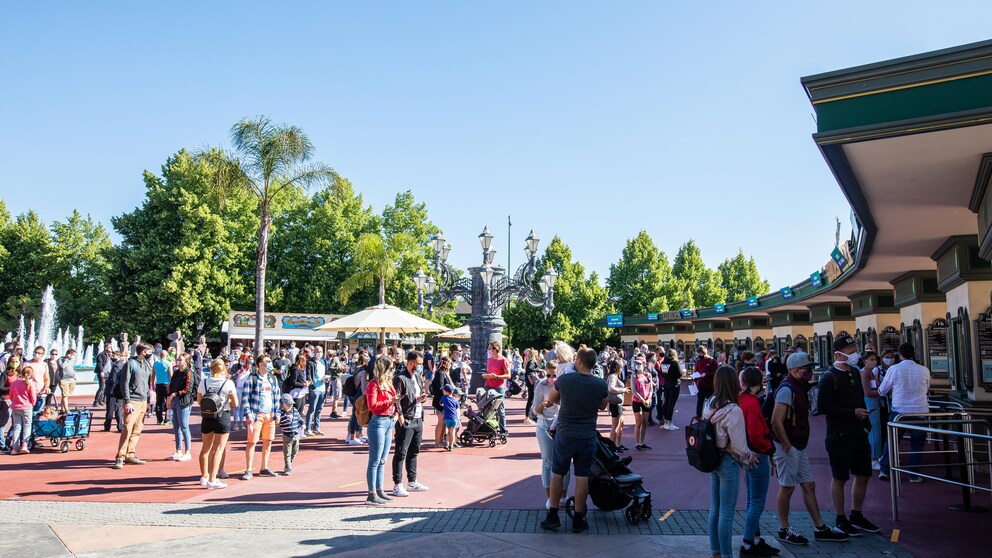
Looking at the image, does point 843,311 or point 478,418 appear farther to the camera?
point 843,311

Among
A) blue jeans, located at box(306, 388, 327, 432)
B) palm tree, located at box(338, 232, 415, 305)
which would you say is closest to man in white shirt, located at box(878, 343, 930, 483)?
blue jeans, located at box(306, 388, 327, 432)

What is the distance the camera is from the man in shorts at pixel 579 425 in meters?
6.36

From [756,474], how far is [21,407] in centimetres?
1155

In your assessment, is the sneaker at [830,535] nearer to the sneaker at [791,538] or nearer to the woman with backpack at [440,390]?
the sneaker at [791,538]

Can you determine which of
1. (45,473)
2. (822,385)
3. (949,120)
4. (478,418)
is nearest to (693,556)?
(822,385)

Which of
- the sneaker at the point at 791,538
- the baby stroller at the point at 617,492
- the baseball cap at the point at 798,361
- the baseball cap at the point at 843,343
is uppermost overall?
the baseball cap at the point at 843,343

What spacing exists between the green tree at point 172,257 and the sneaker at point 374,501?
1403 inches

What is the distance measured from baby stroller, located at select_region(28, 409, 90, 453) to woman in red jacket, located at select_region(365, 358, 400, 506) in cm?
707

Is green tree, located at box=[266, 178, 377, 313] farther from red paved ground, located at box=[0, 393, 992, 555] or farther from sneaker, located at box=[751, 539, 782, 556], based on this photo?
sneaker, located at box=[751, 539, 782, 556]

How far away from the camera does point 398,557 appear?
5691mm

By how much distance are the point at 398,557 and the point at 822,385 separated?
4035 mm

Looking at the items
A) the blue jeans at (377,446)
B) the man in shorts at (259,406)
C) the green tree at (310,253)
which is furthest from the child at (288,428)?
the green tree at (310,253)

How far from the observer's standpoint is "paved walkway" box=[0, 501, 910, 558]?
5.95 meters

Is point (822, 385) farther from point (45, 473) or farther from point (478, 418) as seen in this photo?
point (45, 473)
